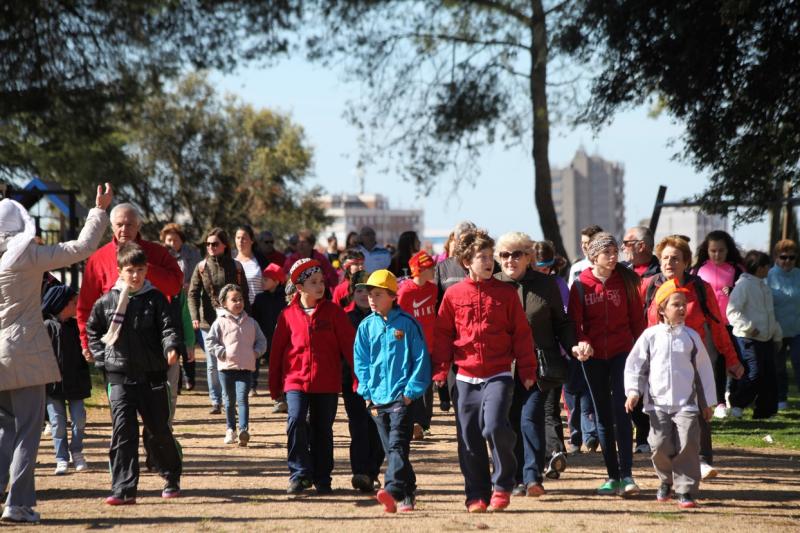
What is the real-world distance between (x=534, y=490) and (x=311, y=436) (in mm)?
1618

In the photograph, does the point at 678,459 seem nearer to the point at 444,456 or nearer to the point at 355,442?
the point at 355,442

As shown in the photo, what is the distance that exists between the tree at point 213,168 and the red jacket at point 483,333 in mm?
40491

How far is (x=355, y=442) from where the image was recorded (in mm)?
9297

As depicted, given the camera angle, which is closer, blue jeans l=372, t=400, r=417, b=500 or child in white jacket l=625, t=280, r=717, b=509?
blue jeans l=372, t=400, r=417, b=500

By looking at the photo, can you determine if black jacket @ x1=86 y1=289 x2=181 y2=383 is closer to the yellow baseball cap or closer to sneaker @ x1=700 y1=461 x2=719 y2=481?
the yellow baseball cap

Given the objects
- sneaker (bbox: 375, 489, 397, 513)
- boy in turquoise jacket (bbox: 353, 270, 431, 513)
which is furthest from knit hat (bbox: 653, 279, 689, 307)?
sneaker (bbox: 375, 489, 397, 513)

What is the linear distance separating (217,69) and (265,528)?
53.0 ft

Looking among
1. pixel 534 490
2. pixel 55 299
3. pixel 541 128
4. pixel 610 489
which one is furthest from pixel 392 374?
pixel 541 128

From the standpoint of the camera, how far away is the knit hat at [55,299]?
9805 millimetres

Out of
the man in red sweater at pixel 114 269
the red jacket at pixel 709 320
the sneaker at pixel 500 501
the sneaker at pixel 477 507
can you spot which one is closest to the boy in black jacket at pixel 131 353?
the man in red sweater at pixel 114 269

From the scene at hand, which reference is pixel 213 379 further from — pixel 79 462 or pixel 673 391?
pixel 673 391

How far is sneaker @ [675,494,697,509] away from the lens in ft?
27.5

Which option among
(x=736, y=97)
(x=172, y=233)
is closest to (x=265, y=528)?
(x=172, y=233)

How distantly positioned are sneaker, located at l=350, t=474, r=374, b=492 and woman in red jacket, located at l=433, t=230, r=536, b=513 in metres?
1.02
